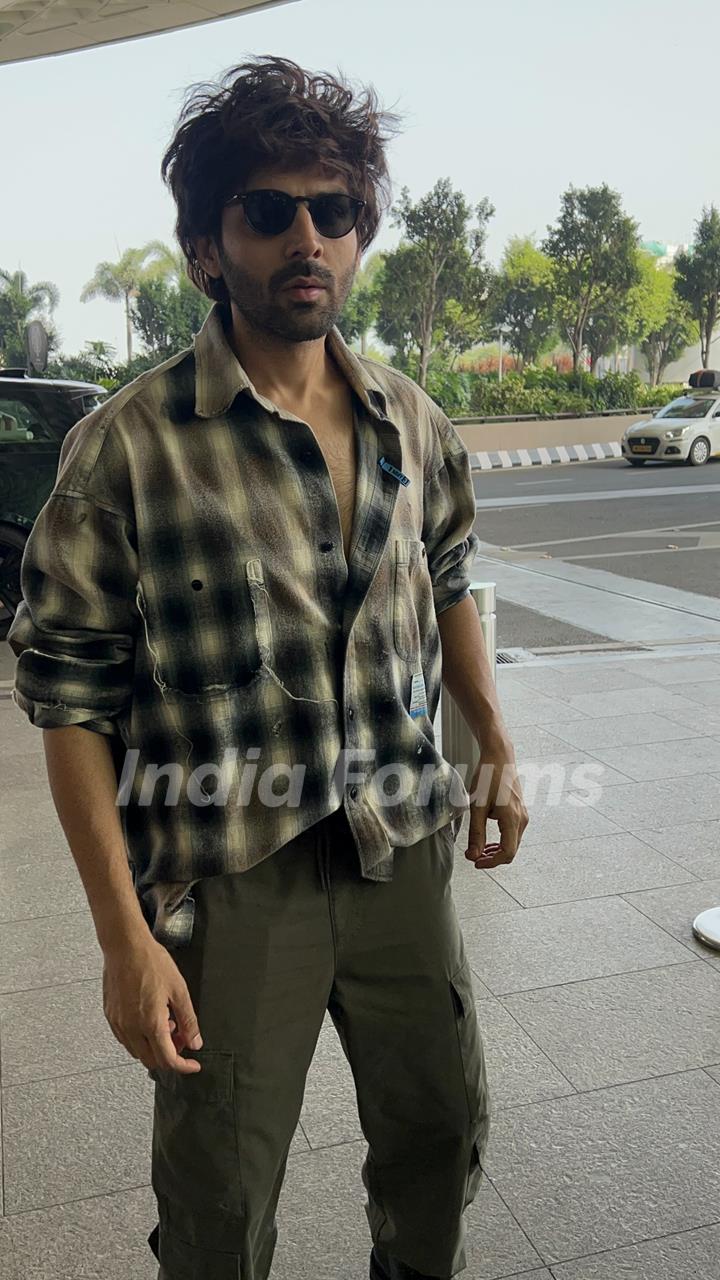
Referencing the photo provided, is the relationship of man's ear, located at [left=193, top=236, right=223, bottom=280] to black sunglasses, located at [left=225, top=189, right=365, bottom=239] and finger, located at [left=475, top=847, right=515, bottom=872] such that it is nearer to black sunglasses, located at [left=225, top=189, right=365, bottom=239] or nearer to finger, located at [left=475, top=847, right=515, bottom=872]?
black sunglasses, located at [left=225, top=189, right=365, bottom=239]

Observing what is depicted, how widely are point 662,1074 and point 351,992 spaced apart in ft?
4.42

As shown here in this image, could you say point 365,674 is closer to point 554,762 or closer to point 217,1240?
point 217,1240

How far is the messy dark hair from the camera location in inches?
59.5

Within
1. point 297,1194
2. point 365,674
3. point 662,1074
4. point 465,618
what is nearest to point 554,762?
point 662,1074

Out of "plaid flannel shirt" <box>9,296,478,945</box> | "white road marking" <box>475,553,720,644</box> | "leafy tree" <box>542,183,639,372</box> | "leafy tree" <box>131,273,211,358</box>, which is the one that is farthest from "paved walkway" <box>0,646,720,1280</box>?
"leafy tree" <box>542,183,639,372</box>

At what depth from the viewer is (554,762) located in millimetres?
4988

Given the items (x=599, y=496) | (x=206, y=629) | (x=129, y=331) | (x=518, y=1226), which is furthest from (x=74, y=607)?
(x=129, y=331)

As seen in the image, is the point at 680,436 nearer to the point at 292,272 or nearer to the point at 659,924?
the point at 659,924

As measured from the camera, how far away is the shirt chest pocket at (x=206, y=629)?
148cm

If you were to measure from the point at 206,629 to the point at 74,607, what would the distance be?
16 centimetres

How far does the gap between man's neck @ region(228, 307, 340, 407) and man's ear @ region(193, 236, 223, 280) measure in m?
0.07

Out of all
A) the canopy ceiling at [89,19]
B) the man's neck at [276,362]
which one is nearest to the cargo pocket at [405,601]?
the man's neck at [276,362]

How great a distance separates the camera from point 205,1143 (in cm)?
150

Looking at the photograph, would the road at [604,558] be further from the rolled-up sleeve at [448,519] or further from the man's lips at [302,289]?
the man's lips at [302,289]
